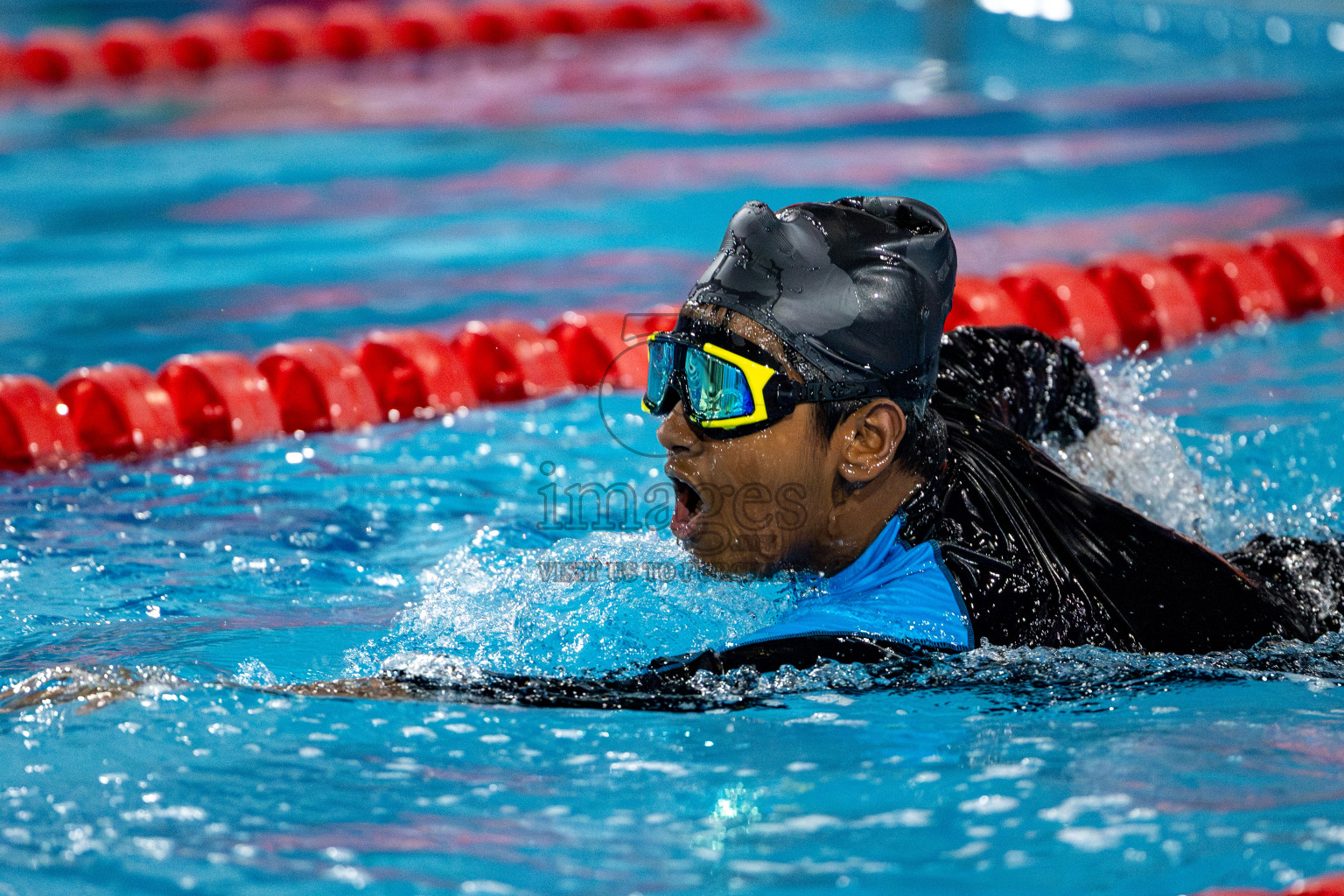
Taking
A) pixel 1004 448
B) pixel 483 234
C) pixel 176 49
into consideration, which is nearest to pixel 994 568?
pixel 1004 448

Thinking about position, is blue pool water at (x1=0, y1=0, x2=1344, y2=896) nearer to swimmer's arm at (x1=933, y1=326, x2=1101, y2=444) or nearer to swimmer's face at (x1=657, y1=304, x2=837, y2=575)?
swimmer's arm at (x1=933, y1=326, x2=1101, y2=444)

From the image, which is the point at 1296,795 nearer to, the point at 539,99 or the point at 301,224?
the point at 301,224

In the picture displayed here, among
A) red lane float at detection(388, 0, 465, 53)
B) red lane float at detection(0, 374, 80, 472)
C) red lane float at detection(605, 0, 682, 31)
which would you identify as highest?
red lane float at detection(605, 0, 682, 31)

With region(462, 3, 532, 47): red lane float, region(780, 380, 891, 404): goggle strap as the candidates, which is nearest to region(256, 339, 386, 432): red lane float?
region(780, 380, 891, 404): goggle strap

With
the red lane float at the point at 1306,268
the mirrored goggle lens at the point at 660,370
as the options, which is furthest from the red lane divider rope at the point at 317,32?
the mirrored goggle lens at the point at 660,370

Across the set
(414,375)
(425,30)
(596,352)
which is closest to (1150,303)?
(596,352)

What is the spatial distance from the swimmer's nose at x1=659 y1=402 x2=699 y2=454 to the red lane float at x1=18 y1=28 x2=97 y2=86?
821 cm

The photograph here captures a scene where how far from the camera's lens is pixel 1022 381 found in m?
3.31

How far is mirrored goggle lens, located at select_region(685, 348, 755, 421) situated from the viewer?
248 centimetres

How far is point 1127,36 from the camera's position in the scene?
1065 cm

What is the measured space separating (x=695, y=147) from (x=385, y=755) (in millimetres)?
6234

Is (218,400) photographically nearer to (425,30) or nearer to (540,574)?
(540,574)

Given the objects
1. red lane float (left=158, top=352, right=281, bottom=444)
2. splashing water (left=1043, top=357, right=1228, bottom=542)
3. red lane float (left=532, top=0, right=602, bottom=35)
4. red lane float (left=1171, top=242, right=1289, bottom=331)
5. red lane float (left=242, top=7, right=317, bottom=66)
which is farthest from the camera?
red lane float (left=532, top=0, right=602, bottom=35)

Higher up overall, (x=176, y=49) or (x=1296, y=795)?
(x=176, y=49)
